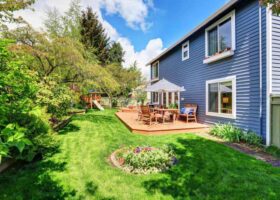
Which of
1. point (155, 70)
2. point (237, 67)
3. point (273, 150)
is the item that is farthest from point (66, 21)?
point (273, 150)

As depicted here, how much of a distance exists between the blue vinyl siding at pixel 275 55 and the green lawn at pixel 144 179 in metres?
2.81

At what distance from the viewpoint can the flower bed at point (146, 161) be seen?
4278mm

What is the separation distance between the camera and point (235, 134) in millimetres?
6980

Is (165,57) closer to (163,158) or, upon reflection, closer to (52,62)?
(52,62)

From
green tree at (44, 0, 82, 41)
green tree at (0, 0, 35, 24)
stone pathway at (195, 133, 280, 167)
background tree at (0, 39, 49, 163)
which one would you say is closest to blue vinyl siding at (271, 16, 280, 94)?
stone pathway at (195, 133, 280, 167)

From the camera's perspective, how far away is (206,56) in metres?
9.40

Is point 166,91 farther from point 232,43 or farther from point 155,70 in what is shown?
point 155,70

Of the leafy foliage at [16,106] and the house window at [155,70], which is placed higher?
the house window at [155,70]

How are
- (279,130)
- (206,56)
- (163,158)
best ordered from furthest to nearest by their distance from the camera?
(206,56), (279,130), (163,158)

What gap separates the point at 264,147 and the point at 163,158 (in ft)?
12.6

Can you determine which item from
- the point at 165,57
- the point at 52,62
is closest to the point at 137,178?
Answer: the point at 52,62

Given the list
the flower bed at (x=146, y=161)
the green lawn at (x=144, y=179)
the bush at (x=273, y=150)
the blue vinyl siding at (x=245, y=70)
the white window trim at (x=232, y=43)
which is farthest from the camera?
the white window trim at (x=232, y=43)

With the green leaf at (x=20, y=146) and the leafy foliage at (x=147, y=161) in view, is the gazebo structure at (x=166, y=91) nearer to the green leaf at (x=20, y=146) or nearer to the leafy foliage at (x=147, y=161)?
the leafy foliage at (x=147, y=161)

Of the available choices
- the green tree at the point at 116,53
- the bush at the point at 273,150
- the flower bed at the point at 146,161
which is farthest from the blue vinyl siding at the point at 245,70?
the green tree at the point at 116,53
